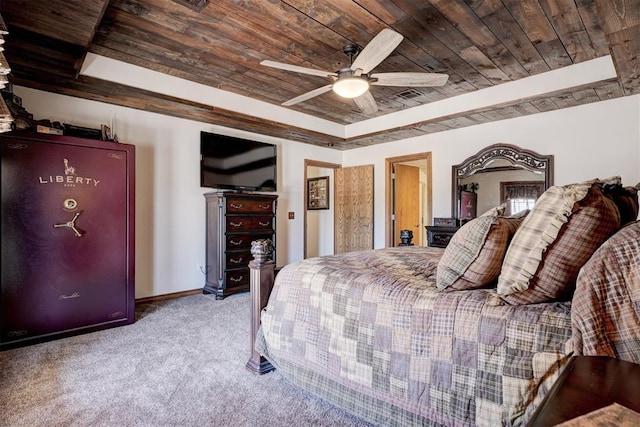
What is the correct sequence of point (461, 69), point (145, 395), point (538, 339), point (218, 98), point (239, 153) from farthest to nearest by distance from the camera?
point (239, 153) → point (218, 98) → point (461, 69) → point (145, 395) → point (538, 339)

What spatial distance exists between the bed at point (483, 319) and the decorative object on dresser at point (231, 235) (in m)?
2.43

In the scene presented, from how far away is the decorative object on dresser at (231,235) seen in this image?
398 centimetres

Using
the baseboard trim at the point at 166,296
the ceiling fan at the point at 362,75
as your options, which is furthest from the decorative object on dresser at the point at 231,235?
the ceiling fan at the point at 362,75

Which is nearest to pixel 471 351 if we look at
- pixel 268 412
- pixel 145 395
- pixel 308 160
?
pixel 268 412

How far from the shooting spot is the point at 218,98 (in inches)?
155

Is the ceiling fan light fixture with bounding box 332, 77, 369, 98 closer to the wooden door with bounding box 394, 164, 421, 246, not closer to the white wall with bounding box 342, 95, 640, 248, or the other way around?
the white wall with bounding box 342, 95, 640, 248

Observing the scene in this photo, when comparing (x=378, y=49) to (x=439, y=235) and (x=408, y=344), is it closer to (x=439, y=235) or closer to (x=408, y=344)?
(x=408, y=344)

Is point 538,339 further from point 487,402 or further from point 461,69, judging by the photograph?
point 461,69

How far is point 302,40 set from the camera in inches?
112

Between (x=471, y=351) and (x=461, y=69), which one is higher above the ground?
(x=461, y=69)

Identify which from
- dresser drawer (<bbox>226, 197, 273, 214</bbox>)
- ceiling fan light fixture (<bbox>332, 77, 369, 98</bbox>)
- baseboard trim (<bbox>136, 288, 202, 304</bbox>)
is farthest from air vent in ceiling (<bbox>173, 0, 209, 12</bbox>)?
baseboard trim (<bbox>136, 288, 202, 304</bbox>)

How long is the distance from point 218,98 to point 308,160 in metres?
2.00

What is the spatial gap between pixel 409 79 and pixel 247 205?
2.38 m

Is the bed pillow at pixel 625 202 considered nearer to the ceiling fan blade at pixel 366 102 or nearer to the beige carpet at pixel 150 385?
the beige carpet at pixel 150 385
